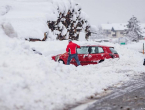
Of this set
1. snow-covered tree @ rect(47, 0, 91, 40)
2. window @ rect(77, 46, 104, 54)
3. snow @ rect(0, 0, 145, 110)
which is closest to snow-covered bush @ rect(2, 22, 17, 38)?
snow @ rect(0, 0, 145, 110)

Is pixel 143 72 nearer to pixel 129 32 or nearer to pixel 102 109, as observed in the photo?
pixel 102 109

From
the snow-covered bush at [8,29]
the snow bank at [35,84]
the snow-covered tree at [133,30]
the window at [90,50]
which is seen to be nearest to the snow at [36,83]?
the snow bank at [35,84]

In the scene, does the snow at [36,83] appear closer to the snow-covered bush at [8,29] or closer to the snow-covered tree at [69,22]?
the snow-covered bush at [8,29]

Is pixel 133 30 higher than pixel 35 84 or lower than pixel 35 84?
higher

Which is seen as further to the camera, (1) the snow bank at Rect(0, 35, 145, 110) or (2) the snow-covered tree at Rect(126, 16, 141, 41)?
(2) the snow-covered tree at Rect(126, 16, 141, 41)

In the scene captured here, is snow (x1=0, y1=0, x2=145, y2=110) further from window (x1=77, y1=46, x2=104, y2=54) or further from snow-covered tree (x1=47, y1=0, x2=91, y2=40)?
snow-covered tree (x1=47, y1=0, x2=91, y2=40)

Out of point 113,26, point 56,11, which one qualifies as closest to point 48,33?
point 56,11

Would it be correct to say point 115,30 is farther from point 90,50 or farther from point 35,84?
point 35,84

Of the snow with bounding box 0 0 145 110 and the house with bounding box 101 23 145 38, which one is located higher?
the house with bounding box 101 23 145 38

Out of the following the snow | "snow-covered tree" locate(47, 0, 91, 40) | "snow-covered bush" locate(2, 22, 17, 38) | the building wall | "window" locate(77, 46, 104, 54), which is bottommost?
the snow

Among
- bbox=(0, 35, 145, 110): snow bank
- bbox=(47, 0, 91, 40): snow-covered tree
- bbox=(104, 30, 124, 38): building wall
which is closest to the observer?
bbox=(0, 35, 145, 110): snow bank

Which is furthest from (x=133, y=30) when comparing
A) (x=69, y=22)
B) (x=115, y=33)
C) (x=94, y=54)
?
(x=115, y=33)

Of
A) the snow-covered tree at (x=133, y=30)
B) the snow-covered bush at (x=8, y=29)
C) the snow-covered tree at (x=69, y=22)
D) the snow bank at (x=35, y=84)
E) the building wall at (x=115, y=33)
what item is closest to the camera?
the snow bank at (x=35, y=84)

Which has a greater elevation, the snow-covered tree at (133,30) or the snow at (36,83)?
the snow-covered tree at (133,30)
